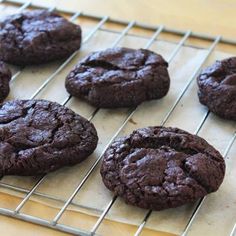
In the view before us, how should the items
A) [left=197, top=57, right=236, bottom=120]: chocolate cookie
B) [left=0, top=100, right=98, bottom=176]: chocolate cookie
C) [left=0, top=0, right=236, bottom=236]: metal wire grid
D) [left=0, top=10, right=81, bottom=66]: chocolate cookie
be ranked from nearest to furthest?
[left=0, top=0, right=236, bottom=236]: metal wire grid → [left=0, top=100, right=98, bottom=176]: chocolate cookie → [left=197, top=57, right=236, bottom=120]: chocolate cookie → [left=0, top=10, right=81, bottom=66]: chocolate cookie

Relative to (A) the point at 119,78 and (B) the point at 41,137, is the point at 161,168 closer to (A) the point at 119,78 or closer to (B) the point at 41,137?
(B) the point at 41,137

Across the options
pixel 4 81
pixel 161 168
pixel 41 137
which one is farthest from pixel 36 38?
pixel 161 168

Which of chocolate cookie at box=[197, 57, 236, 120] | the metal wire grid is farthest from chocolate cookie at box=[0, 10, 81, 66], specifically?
chocolate cookie at box=[197, 57, 236, 120]

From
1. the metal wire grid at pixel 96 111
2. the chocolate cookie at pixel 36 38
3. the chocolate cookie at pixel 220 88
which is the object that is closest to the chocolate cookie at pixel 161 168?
the metal wire grid at pixel 96 111

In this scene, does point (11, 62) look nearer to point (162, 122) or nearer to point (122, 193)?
point (162, 122)

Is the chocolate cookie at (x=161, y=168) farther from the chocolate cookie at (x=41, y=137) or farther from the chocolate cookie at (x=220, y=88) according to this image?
the chocolate cookie at (x=220, y=88)

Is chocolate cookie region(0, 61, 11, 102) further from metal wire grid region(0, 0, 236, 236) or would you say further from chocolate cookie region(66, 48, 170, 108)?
chocolate cookie region(66, 48, 170, 108)
